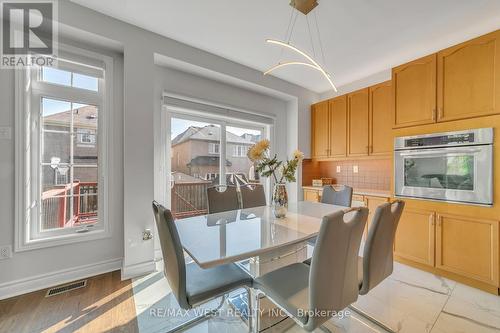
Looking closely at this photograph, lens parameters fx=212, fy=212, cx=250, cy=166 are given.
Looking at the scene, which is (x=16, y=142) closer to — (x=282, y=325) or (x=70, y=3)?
(x=70, y=3)

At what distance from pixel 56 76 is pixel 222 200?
2068 mm

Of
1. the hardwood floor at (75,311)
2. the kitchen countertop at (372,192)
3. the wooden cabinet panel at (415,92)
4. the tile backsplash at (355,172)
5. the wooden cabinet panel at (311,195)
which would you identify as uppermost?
the wooden cabinet panel at (415,92)

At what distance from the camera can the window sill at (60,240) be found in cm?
191

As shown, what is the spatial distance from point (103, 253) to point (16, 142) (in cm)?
131

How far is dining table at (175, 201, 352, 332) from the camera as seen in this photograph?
1078 mm

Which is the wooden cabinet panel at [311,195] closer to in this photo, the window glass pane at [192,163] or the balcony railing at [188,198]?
the window glass pane at [192,163]

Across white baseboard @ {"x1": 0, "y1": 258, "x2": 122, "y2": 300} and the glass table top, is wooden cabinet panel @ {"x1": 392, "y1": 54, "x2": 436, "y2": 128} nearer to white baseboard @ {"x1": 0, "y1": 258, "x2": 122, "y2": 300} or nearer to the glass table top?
the glass table top

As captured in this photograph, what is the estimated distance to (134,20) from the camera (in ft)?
7.04

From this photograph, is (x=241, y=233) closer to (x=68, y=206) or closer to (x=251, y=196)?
(x=251, y=196)

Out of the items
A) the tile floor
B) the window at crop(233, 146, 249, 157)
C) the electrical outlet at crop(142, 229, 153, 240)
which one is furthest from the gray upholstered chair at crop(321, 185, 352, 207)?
the electrical outlet at crop(142, 229, 153, 240)

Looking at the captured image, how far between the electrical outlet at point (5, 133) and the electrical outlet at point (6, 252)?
948 millimetres

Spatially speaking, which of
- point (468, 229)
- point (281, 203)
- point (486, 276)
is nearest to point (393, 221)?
point (281, 203)

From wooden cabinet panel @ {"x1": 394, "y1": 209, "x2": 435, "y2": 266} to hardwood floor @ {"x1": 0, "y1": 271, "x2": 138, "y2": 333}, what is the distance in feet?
9.29

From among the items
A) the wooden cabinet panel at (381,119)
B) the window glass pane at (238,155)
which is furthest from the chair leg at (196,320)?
the wooden cabinet panel at (381,119)
